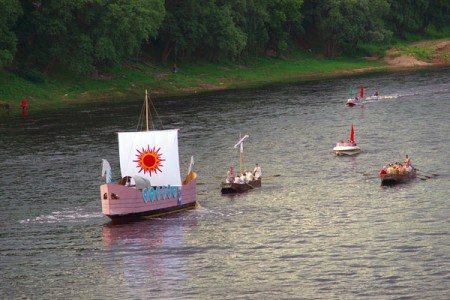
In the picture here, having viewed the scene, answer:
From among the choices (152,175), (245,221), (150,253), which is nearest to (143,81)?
(152,175)

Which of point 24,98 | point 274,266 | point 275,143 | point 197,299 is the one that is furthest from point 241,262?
point 24,98

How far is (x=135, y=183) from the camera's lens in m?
75.5

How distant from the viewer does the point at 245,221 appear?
7088 centimetres

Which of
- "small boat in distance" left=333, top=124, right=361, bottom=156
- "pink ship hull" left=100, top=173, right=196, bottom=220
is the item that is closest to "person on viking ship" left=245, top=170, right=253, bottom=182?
"pink ship hull" left=100, top=173, right=196, bottom=220

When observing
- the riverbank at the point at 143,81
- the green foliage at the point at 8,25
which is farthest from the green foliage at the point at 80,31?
the green foliage at the point at 8,25

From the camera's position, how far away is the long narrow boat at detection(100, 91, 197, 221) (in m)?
73.7

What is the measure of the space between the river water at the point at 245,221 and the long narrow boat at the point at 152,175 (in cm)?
149

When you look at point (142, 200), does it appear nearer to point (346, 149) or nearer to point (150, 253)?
point (150, 253)

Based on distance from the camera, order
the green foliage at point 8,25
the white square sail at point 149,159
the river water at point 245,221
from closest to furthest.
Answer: the river water at point 245,221 → the white square sail at point 149,159 → the green foliage at point 8,25

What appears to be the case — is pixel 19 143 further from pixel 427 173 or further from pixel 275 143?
pixel 427 173

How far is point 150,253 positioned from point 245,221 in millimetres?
9886

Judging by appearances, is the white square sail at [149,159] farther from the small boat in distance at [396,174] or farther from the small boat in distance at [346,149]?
the small boat in distance at [346,149]

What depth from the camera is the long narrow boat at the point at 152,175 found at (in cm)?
7369

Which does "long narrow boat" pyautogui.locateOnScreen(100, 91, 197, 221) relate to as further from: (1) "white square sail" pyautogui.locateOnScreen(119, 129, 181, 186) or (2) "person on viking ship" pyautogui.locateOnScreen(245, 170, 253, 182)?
(2) "person on viking ship" pyautogui.locateOnScreen(245, 170, 253, 182)
